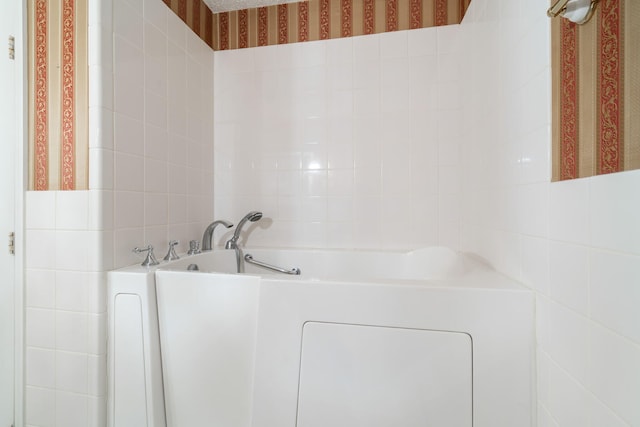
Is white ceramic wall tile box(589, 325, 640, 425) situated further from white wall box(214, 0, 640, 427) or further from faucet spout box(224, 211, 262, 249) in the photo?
faucet spout box(224, 211, 262, 249)

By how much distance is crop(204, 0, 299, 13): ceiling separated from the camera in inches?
67.2

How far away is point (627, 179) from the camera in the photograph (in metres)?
0.46

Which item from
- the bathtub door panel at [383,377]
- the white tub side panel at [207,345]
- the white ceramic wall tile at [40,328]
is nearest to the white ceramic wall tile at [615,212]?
the bathtub door panel at [383,377]

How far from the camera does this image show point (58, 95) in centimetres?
106

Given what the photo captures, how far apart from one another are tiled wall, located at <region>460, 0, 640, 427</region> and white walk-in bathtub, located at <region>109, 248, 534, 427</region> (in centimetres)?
10

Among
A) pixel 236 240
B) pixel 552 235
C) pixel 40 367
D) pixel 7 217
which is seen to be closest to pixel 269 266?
pixel 236 240

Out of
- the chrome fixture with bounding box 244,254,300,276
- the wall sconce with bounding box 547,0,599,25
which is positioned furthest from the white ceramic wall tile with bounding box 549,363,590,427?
the chrome fixture with bounding box 244,254,300,276

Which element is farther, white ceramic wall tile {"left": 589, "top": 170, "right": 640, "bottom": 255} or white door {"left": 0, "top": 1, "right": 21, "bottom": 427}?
white door {"left": 0, "top": 1, "right": 21, "bottom": 427}

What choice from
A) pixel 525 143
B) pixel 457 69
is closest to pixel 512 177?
pixel 525 143

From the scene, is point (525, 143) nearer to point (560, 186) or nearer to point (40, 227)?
point (560, 186)

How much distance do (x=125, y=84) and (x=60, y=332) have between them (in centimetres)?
96

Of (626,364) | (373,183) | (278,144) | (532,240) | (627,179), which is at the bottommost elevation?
(626,364)

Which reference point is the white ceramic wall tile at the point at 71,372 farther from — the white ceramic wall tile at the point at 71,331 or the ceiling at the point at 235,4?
the ceiling at the point at 235,4

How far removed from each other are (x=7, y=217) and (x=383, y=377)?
1.44 m
